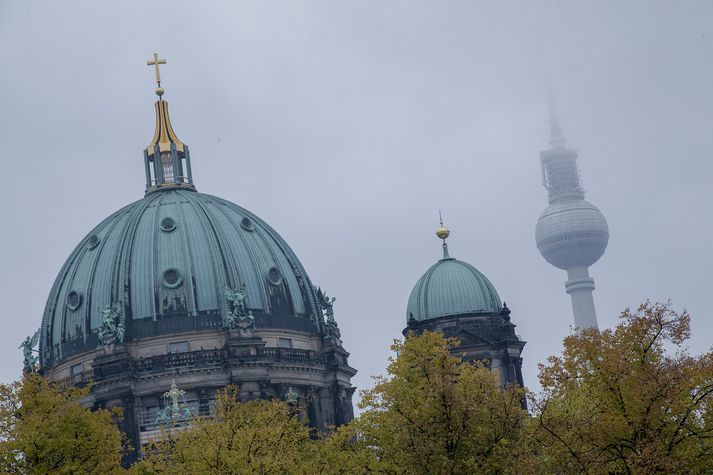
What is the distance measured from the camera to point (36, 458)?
2744 inches

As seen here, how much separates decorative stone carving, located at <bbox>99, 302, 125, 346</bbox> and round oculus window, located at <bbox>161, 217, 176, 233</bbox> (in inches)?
303

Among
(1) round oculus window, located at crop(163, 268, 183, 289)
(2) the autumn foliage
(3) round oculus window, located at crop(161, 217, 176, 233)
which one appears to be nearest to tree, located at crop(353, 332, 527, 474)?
(2) the autumn foliage

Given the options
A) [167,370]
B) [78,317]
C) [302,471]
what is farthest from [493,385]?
[78,317]

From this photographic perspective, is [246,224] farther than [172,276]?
Yes

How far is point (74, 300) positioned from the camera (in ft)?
393

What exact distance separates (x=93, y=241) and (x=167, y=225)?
6747 mm

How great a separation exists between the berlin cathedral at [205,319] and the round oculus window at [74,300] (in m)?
0.08

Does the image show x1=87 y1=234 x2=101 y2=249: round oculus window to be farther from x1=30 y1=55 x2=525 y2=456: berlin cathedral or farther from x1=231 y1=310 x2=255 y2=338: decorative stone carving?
x1=231 y1=310 x2=255 y2=338: decorative stone carving

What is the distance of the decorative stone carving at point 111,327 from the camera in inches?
4525

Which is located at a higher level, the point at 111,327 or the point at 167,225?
the point at 167,225

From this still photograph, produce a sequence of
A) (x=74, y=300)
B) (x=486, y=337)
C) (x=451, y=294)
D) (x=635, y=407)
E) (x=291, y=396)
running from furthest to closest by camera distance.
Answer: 1. (x=74, y=300)
2. (x=451, y=294)
3. (x=486, y=337)
4. (x=291, y=396)
5. (x=635, y=407)

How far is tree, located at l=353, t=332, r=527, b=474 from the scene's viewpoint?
2473 inches

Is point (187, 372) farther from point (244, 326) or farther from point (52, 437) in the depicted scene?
point (52, 437)

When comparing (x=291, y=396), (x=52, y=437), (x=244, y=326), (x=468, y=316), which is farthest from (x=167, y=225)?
(x=52, y=437)
